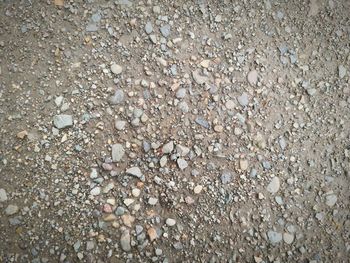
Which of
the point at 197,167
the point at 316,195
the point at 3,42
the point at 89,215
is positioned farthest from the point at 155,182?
the point at 3,42

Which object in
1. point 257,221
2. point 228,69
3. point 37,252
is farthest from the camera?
point 228,69

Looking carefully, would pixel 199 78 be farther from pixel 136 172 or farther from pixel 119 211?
pixel 119 211

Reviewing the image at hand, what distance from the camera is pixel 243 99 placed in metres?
2.03

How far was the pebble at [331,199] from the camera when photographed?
78.2 inches

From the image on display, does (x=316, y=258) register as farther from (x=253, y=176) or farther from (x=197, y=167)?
(x=197, y=167)

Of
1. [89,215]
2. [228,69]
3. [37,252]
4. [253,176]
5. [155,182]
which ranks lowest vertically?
[37,252]

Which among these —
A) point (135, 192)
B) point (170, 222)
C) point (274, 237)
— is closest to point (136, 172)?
point (135, 192)

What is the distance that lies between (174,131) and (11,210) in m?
0.92

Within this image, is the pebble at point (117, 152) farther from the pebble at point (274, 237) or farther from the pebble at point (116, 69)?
the pebble at point (274, 237)

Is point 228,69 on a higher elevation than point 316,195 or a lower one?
higher

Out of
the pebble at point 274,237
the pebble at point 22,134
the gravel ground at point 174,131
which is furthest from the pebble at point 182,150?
the pebble at point 22,134

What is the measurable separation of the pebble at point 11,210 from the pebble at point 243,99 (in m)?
1.30

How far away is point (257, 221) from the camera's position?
6.26ft

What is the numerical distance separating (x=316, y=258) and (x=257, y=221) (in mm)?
374
